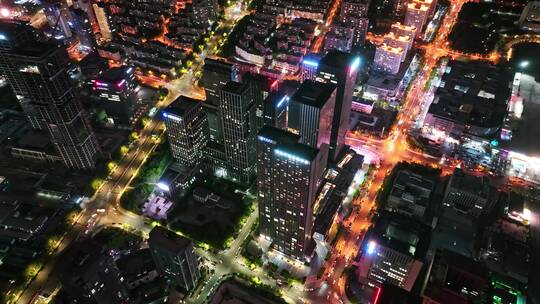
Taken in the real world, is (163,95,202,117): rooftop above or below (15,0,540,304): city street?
above

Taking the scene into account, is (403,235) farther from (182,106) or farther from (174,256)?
(182,106)

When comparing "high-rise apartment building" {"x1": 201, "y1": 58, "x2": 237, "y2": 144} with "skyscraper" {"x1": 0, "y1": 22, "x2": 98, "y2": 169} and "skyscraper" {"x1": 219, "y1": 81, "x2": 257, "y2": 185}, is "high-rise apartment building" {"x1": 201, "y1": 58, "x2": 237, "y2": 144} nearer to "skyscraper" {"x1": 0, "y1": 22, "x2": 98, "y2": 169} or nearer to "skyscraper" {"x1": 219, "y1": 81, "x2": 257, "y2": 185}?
"skyscraper" {"x1": 219, "y1": 81, "x2": 257, "y2": 185}

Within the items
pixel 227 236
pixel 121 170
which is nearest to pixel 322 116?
pixel 227 236

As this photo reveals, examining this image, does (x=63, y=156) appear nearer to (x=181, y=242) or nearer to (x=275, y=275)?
(x=181, y=242)

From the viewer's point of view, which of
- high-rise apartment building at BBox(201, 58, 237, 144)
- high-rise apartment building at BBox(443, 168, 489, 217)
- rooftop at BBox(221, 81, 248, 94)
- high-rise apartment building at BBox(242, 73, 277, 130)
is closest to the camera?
rooftop at BBox(221, 81, 248, 94)

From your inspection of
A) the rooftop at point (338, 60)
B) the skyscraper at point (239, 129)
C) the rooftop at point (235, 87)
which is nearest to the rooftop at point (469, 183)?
the rooftop at point (338, 60)

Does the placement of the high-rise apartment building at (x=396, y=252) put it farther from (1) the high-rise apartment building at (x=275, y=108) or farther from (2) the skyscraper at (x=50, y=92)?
(2) the skyscraper at (x=50, y=92)

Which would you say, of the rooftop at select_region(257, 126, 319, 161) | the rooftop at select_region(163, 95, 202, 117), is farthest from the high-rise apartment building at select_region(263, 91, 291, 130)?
the rooftop at select_region(257, 126, 319, 161)
